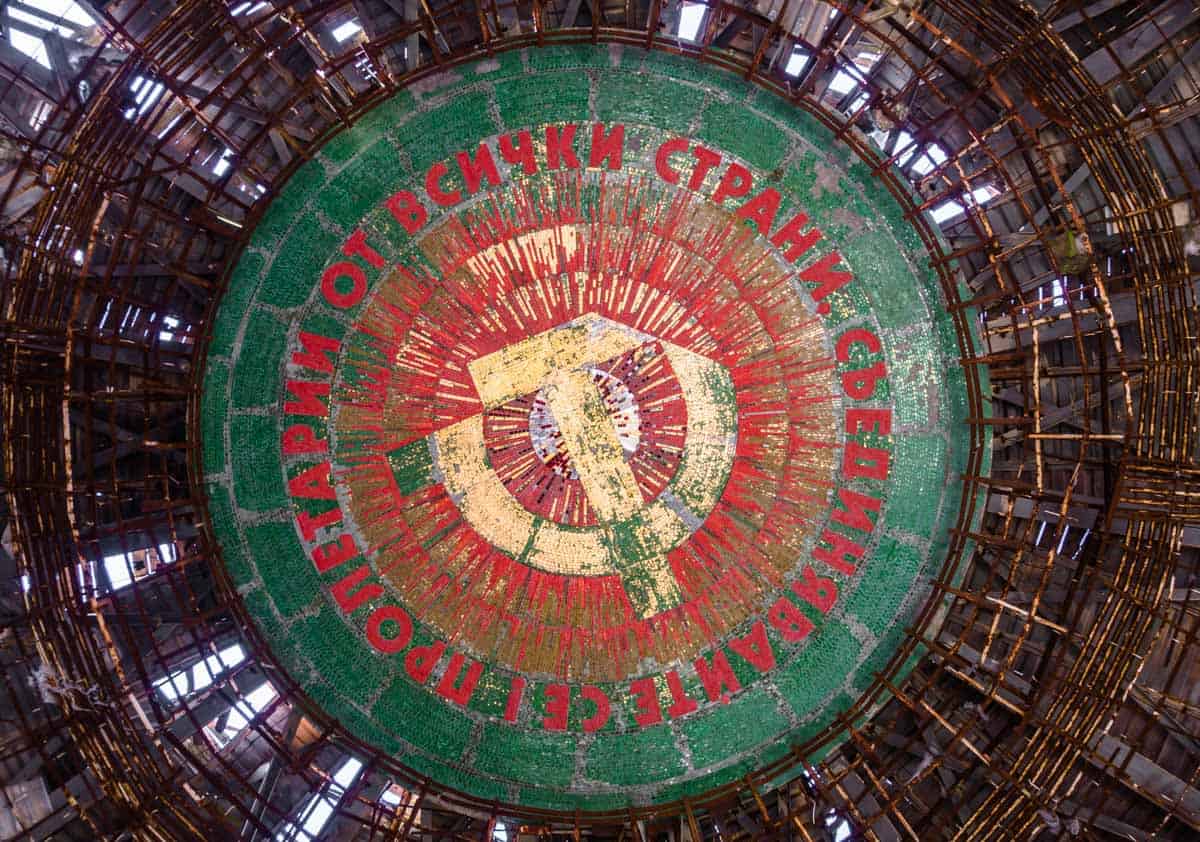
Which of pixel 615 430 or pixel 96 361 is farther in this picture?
pixel 615 430

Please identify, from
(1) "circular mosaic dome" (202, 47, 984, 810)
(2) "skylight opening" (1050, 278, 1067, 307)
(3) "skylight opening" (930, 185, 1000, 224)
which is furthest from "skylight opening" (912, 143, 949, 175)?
(2) "skylight opening" (1050, 278, 1067, 307)

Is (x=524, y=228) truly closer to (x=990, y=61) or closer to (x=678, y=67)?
(x=678, y=67)

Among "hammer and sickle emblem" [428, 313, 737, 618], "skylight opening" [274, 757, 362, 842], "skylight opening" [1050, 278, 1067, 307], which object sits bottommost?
"skylight opening" [274, 757, 362, 842]

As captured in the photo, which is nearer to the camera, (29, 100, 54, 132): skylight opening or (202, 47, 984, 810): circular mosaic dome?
(202, 47, 984, 810): circular mosaic dome

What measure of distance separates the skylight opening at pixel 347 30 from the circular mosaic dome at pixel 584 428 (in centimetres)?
236

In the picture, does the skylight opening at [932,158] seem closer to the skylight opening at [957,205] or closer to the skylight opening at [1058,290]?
the skylight opening at [957,205]

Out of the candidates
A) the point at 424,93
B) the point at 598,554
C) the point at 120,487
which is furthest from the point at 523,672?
the point at 424,93

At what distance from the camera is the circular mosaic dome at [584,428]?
14.9 metres

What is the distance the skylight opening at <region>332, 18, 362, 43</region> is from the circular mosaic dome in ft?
7.75

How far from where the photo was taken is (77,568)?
14.5 metres

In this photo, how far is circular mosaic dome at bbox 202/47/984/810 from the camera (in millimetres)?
14859

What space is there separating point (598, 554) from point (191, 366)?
807 cm

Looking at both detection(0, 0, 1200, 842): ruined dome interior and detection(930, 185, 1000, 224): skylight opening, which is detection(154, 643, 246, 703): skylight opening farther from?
detection(930, 185, 1000, 224): skylight opening

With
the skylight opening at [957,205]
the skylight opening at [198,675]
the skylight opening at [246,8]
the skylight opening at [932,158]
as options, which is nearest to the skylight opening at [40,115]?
A: the skylight opening at [246,8]
